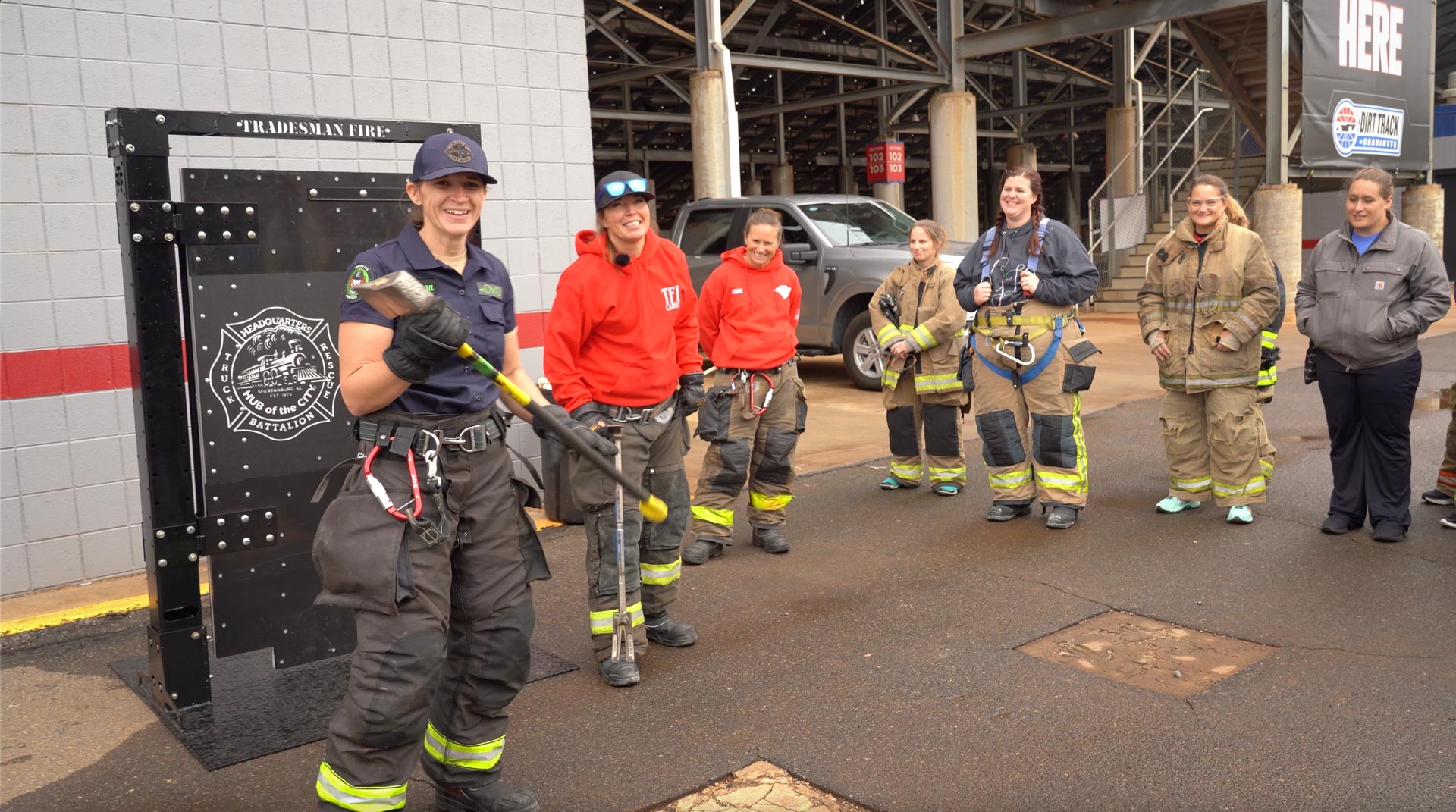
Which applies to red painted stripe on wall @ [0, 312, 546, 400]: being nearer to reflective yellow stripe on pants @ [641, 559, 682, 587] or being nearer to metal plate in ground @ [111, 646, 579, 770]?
reflective yellow stripe on pants @ [641, 559, 682, 587]

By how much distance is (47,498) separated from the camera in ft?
19.0

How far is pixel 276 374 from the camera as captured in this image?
456cm

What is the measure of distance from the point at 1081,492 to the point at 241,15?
5134mm

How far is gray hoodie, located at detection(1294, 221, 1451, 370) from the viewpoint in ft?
19.6

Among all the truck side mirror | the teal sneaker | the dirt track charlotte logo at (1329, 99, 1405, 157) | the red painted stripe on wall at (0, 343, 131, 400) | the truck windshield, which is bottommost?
the teal sneaker

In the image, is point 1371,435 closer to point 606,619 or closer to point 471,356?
point 606,619

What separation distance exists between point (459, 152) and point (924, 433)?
16.2ft

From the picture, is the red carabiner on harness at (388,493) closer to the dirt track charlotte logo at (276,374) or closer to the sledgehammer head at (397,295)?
the sledgehammer head at (397,295)

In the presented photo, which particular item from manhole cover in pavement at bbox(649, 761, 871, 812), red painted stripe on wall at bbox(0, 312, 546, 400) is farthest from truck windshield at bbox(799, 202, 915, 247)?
manhole cover in pavement at bbox(649, 761, 871, 812)

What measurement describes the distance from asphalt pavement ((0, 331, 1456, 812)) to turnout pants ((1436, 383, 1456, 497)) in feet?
0.82

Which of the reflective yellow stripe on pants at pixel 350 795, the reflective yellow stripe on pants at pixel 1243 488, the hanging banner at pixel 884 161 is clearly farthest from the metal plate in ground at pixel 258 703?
the hanging banner at pixel 884 161

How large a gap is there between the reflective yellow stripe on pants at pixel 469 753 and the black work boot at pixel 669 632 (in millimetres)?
1521

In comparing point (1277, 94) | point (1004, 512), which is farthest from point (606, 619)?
point (1277, 94)

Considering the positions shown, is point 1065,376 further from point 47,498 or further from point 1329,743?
point 47,498
